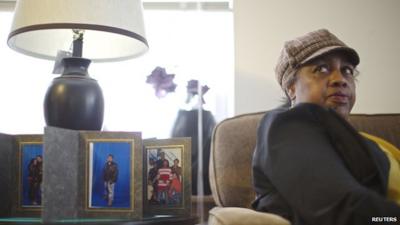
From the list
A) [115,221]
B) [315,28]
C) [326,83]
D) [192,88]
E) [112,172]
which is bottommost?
[115,221]

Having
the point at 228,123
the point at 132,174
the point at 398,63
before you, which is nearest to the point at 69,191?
the point at 132,174

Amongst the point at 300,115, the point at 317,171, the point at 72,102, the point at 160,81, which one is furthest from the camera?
the point at 160,81

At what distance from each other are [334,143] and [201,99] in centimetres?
100

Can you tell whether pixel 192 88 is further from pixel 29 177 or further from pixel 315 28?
pixel 29 177

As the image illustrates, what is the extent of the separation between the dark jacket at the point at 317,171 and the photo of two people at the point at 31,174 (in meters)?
0.56

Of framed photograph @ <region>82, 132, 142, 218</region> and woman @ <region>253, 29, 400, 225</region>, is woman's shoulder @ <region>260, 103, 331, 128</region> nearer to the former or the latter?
woman @ <region>253, 29, 400, 225</region>

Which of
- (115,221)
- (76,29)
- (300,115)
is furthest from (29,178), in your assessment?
(300,115)

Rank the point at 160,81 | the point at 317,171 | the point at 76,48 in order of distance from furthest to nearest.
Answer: the point at 160,81
the point at 76,48
the point at 317,171

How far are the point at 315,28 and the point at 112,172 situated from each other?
3.91 feet

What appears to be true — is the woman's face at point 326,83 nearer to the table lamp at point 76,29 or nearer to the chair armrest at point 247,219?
the chair armrest at point 247,219

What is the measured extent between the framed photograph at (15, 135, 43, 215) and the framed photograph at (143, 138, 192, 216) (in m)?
0.28

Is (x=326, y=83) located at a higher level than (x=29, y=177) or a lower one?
higher

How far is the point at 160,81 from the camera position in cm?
174

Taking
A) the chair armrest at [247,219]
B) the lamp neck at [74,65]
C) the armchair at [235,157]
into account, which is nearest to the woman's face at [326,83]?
the armchair at [235,157]
